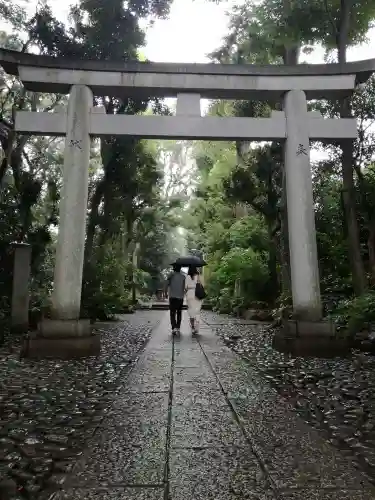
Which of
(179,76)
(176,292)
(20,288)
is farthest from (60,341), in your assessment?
(179,76)

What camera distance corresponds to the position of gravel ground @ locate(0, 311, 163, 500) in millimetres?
2793

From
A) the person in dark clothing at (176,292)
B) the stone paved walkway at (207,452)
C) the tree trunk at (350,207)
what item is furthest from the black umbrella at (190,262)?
the stone paved walkway at (207,452)

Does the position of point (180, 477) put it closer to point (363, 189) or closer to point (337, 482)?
point (337, 482)

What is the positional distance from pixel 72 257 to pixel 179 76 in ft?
13.2

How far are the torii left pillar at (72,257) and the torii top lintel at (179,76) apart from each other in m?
0.40

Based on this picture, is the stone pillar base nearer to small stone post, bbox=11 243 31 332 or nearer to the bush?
small stone post, bbox=11 243 31 332

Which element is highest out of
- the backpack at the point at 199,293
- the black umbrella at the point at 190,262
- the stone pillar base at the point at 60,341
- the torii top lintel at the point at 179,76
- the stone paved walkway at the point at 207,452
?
the torii top lintel at the point at 179,76

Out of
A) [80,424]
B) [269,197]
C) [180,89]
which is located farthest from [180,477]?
[269,197]

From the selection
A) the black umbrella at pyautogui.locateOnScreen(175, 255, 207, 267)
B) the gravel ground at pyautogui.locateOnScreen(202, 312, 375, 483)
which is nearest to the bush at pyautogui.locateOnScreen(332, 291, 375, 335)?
the gravel ground at pyautogui.locateOnScreen(202, 312, 375, 483)

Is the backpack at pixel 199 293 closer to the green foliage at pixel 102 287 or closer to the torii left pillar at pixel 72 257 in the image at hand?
the torii left pillar at pixel 72 257

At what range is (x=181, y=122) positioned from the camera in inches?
316

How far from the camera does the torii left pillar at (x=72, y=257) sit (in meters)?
7.30

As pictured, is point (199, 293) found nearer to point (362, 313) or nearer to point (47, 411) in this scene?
point (362, 313)

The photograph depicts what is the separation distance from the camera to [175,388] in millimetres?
5082
